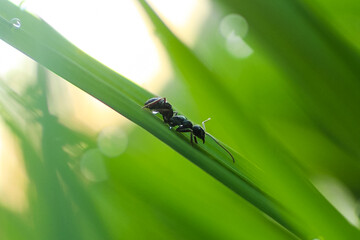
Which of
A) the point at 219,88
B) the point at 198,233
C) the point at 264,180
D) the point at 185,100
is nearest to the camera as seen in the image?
the point at 264,180

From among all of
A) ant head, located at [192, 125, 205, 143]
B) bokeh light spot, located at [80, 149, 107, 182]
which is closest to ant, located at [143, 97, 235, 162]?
ant head, located at [192, 125, 205, 143]

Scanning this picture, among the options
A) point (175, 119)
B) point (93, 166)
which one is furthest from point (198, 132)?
point (93, 166)

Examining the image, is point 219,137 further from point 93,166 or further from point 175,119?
point 93,166

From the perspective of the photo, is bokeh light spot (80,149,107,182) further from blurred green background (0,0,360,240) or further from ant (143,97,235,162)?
ant (143,97,235,162)

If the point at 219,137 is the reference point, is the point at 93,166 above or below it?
below

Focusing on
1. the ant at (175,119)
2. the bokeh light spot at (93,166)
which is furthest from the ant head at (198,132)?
the bokeh light spot at (93,166)

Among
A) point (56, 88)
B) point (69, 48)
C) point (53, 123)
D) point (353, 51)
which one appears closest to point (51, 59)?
point (69, 48)

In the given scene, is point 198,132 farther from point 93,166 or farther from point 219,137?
point 93,166

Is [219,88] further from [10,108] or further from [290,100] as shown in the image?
[10,108]
